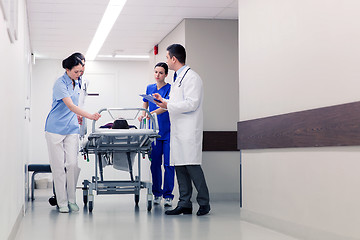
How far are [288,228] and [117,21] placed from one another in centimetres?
460

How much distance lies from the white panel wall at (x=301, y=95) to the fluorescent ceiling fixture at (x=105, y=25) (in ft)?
7.06

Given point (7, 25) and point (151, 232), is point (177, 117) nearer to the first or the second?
point (151, 232)

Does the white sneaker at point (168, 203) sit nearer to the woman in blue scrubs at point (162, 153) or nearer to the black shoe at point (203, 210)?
the woman in blue scrubs at point (162, 153)

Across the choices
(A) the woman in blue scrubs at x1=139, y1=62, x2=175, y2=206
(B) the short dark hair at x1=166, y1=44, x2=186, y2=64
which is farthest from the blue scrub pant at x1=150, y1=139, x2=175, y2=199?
(B) the short dark hair at x1=166, y1=44, x2=186, y2=64

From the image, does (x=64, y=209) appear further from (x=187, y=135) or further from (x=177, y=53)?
(x=177, y=53)

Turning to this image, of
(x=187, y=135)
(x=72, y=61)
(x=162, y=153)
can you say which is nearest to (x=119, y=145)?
(x=162, y=153)

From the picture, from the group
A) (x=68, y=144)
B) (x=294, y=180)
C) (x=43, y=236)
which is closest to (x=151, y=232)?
(x=43, y=236)

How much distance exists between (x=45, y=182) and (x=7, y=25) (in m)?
7.95

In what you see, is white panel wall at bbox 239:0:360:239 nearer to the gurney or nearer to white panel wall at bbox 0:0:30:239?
the gurney

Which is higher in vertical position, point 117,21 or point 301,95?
point 117,21

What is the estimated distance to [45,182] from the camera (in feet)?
34.6

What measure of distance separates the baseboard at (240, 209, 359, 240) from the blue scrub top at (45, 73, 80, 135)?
2.04 meters

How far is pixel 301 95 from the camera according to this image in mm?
3863

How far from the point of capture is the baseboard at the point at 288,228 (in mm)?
3446
